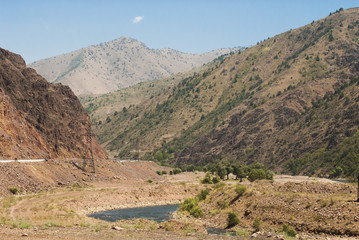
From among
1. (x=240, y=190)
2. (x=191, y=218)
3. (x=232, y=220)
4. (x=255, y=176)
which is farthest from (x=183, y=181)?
(x=232, y=220)

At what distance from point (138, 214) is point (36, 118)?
6029 cm

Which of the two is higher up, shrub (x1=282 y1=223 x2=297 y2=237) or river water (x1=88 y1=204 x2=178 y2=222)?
shrub (x1=282 y1=223 x2=297 y2=237)

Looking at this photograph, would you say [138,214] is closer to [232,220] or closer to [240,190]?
[240,190]

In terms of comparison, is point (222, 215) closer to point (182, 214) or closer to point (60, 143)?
point (182, 214)

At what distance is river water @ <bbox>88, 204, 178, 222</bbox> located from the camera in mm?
65062

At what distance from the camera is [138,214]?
2776 inches

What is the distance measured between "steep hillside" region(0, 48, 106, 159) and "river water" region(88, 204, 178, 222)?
31.8m

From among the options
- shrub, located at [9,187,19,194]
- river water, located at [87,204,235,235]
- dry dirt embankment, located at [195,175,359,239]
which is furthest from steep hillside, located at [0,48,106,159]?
dry dirt embankment, located at [195,175,359,239]

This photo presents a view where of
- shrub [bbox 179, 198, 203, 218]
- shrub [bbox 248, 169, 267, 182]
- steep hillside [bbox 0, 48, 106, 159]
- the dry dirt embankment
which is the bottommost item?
shrub [bbox 248, 169, 267, 182]

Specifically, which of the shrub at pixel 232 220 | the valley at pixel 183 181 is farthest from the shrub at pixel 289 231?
the shrub at pixel 232 220

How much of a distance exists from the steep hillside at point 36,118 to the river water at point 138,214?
1250 inches

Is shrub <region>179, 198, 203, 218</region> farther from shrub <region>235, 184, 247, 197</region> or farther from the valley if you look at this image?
shrub <region>235, 184, 247, 197</region>

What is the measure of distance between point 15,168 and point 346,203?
6141 cm

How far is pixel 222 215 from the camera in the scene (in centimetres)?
5691
